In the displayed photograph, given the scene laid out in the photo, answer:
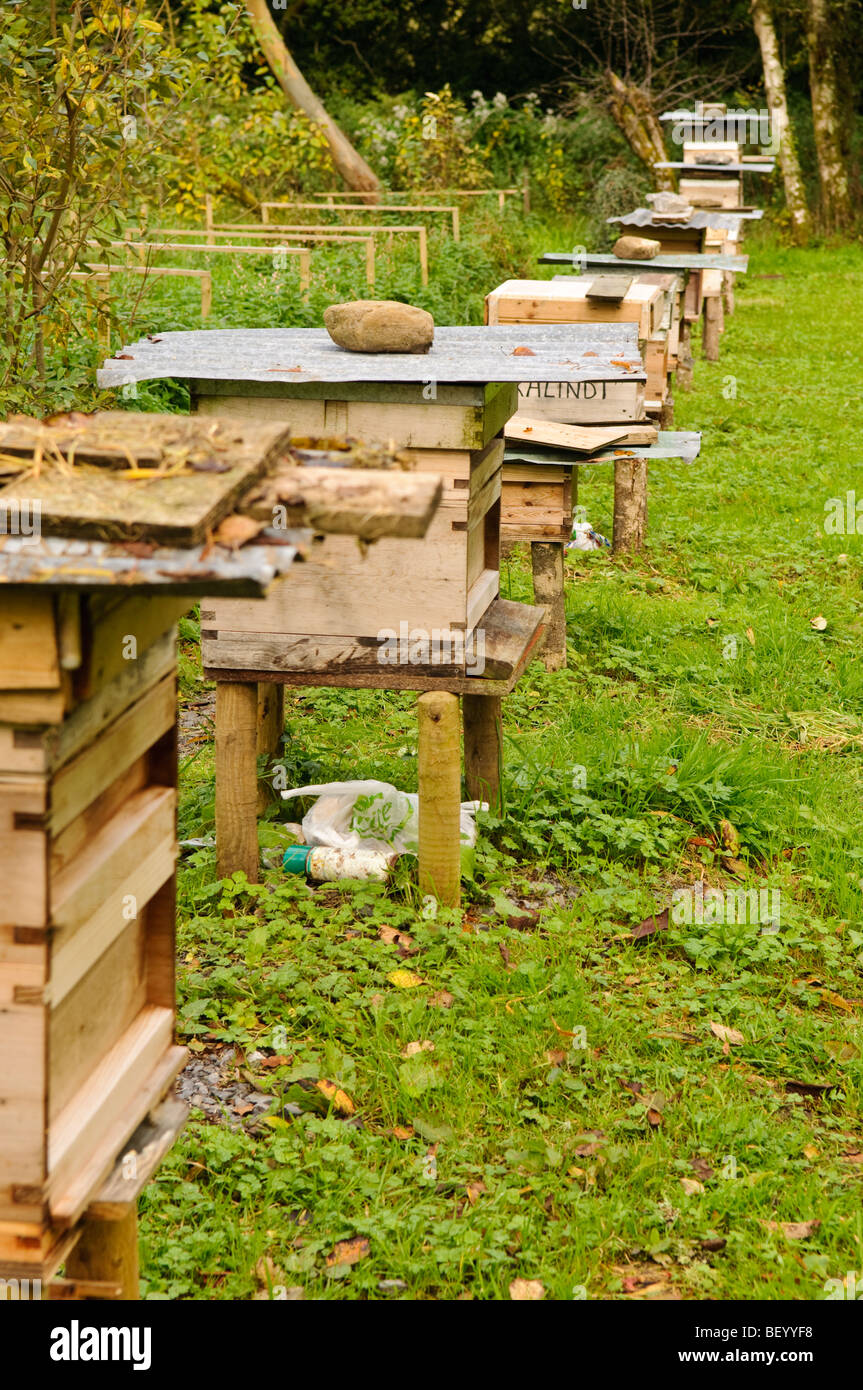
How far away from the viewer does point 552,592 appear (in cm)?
701

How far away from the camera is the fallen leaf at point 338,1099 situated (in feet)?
12.2

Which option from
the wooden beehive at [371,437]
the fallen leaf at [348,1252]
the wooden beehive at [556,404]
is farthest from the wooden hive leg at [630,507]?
the fallen leaf at [348,1252]

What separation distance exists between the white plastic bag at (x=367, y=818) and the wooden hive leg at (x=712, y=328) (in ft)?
36.7

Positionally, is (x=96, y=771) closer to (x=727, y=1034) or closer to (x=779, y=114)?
(x=727, y=1034)

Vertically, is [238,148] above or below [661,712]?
above

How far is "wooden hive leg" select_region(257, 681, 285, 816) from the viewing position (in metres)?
5.39

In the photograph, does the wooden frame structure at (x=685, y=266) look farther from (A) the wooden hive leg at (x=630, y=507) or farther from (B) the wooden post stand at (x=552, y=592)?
(B) the wooden post stand at (x=552, y=592)

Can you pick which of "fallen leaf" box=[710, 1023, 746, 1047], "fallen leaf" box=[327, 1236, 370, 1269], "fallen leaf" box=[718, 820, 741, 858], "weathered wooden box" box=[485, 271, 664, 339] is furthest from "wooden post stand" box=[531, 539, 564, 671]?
"fallen leaf" box=[327, 1236, 370, 1269]

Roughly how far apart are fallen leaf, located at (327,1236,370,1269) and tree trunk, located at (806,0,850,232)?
23253 millimetres

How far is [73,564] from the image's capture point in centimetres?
A: 186

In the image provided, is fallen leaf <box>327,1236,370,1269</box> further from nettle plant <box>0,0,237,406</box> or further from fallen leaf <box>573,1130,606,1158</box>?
nettle plant <box>0,0,237,406</box>
